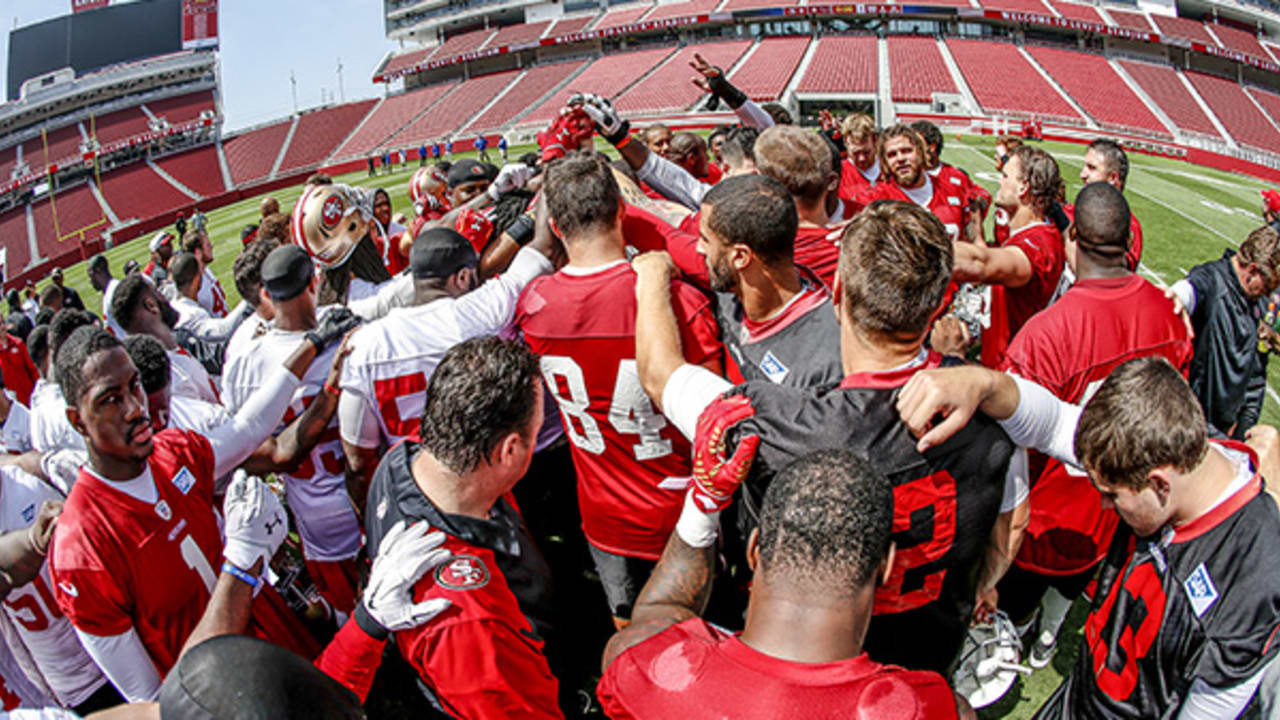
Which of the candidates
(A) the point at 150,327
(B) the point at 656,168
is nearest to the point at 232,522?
(B) the point at 656,168

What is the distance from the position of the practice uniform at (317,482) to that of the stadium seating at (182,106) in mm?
55313

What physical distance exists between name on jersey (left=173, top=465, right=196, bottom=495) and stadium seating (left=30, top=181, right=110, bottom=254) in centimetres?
4083

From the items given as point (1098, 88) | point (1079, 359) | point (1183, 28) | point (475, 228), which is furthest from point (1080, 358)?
point (1183, 28)

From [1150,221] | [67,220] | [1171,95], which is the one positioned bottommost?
[67,220]

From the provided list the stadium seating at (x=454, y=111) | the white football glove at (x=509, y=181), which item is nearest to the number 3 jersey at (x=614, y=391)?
the white football glove at (x=509, y=181)

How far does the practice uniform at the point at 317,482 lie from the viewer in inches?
141

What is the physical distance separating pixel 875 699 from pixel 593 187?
84.4 inches

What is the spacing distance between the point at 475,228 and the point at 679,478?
2.03 metres

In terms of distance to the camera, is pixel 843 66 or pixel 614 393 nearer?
pixel 614 393

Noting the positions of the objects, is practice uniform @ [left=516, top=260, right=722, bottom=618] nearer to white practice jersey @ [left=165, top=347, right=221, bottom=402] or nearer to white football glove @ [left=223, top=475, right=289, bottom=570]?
white football glove @ [left=223, top=475, right=289, bottom=570]

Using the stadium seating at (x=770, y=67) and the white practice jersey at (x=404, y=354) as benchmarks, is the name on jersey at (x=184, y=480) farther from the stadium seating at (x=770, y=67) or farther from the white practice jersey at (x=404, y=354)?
the stadium seating at (x=770, y=67)

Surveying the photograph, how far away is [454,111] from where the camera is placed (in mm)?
45000

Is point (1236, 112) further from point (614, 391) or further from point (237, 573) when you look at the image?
point (237, 573)

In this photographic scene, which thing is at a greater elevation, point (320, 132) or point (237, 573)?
point (237, 573)
